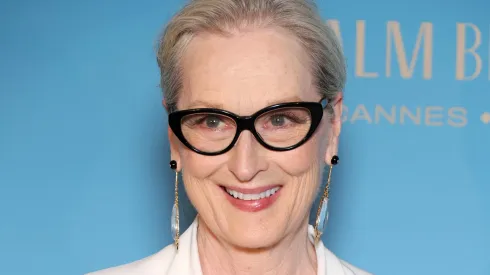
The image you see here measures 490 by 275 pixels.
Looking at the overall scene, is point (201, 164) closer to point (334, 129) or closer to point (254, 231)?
point (254, 231)

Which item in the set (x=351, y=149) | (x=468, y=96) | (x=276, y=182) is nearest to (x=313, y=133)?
(x=276, y=182)

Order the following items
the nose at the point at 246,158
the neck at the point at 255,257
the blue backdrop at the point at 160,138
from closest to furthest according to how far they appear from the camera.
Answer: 1. the nose at the point at 246,158
2. the neck at the point at 255,257
3. the blue backdrop at the point at 160,138

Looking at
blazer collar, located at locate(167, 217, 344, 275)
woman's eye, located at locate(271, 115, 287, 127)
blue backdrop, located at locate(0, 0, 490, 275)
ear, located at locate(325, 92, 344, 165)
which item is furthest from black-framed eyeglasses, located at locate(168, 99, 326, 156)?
blue backdrop, located at locate(0, 0, 490, 275)

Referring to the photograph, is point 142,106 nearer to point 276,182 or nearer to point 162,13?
point 162,13

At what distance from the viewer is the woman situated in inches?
61.7

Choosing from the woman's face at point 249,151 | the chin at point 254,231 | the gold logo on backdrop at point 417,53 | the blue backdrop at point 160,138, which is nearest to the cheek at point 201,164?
the woman's face at point 249,151

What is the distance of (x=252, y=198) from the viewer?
162cm

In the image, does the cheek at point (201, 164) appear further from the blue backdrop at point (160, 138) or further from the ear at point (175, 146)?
the blue backdrop at point (160, 138)

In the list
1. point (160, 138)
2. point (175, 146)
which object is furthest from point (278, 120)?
point (160, 138)

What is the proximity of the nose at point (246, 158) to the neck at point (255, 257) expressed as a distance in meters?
0.22

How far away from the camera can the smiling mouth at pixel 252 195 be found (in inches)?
63.6

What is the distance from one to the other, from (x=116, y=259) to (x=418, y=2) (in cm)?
108

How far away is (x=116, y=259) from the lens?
2266 mm

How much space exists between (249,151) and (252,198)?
114 mm
